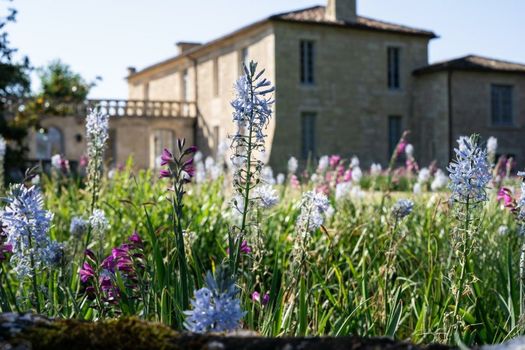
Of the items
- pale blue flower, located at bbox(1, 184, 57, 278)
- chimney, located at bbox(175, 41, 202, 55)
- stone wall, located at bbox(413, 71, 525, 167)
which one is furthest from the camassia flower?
chimney, located at bbox(175, 41, 202, 55)

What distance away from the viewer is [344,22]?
3111cm

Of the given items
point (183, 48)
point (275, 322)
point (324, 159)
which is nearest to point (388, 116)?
point (183, 48)

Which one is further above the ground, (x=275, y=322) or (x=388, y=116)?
(x=388, y=116)

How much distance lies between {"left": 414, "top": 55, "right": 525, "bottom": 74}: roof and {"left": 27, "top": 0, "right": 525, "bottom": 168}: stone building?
0.05 m

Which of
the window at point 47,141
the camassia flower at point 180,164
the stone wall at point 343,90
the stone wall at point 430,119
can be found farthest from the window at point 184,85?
the camassia flower at point 180,164

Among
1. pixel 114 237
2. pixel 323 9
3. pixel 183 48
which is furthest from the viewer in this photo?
pixel 183 48

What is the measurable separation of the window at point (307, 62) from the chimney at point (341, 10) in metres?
1.43

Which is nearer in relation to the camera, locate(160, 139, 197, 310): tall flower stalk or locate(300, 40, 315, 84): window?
locate(160, 139, 197, 310): tall flower stalk

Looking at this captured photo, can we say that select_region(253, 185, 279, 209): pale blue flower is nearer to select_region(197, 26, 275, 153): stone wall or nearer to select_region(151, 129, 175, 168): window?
select_region(197, 26, 275, 153): stone wall

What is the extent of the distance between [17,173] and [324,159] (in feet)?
40.3

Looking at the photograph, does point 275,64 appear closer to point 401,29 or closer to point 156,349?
point 401,29

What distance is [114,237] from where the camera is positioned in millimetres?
7020

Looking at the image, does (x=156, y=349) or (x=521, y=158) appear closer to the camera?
(x=156, y=349)

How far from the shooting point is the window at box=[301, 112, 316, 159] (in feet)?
101
